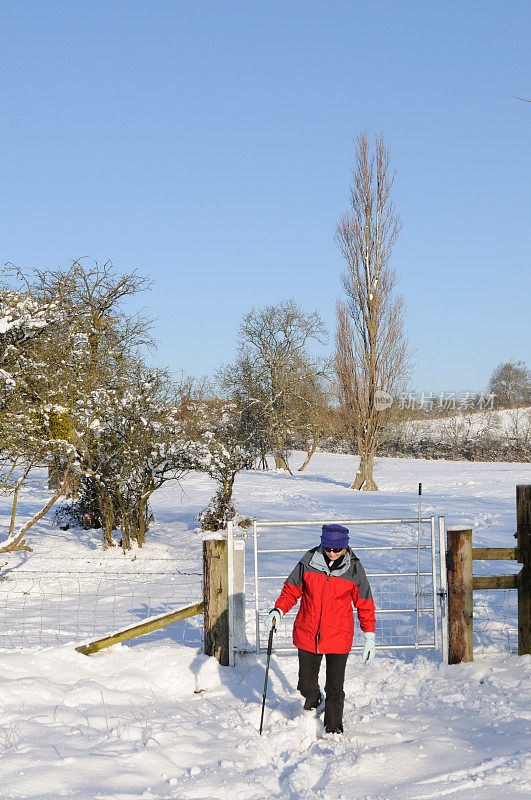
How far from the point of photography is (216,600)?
229 inches

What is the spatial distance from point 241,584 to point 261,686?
33.3 inches

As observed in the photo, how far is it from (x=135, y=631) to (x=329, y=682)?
186cm

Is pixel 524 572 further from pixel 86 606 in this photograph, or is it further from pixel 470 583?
pixel 86 606

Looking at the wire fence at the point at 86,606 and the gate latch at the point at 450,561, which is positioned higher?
the gate latch at the point at 450,561

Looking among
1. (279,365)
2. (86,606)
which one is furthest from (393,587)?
(279,365)

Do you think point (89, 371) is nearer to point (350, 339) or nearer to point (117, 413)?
point (117, 413)

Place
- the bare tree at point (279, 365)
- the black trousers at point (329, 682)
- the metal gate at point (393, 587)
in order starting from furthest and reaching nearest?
the bare tree at point (279, 365), the metal gate at point (393, 587), the black trousers at point (329, 682)

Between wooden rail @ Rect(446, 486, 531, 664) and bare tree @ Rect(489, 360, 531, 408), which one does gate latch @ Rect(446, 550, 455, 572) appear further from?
bare tree @ Rect(489, 360, 531, 408)

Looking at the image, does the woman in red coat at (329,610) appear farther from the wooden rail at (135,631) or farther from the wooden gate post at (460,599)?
the wooden gate post at (460,599)

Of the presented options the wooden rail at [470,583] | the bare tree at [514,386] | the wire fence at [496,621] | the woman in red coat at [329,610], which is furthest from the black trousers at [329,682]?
the bare tree at [514,386]

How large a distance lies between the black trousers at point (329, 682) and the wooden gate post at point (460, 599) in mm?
1467

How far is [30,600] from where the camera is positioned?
10.3 metres

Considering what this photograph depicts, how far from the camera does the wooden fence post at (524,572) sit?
5715 mm

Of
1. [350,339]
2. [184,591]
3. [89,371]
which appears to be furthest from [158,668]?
[350,339]
